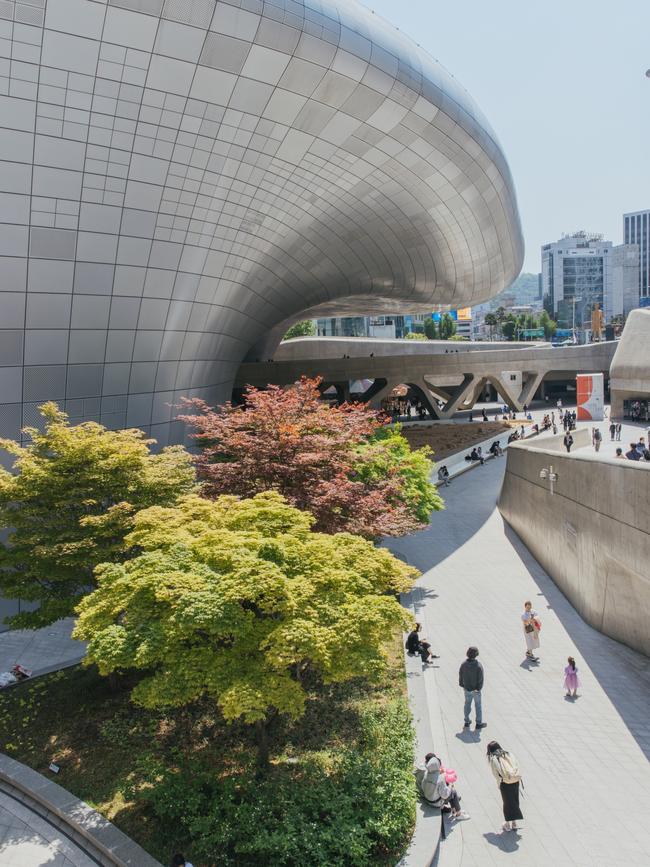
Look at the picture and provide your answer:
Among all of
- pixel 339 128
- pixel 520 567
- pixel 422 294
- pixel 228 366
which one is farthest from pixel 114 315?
pixel 422 294

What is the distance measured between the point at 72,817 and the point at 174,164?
13.3m

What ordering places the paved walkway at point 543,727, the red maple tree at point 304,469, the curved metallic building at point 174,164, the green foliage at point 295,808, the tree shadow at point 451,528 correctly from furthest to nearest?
the tree shadow at point 451,528, the red maple tree at point 304,469, the curved metallic building at point 174,164, the paved walkway at point 543,727, the green foliage at point 295,808

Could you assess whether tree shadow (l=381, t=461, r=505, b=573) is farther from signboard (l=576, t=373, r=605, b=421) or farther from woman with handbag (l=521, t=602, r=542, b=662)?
signboard (l=576, t=373, r=605, b=421)

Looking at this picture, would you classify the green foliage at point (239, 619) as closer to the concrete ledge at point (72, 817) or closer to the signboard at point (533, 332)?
the concrete ledge at point (72, 817)

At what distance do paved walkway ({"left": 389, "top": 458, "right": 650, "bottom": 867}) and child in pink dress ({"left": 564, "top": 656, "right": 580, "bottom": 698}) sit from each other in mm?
154

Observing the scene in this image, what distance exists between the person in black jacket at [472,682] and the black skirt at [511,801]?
2.02m

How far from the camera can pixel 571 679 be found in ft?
35.6

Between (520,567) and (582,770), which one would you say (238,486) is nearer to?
(582,770)

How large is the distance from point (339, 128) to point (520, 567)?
42.9ft

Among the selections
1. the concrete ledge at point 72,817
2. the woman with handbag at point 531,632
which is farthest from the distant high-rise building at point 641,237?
the concrete ledge at point 72,817

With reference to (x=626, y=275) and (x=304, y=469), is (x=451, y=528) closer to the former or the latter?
(x=304, y=469)

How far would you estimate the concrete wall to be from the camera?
38.9 feet

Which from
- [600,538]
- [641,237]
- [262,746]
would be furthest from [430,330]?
[262,746]

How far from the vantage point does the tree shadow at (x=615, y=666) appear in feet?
33.9
